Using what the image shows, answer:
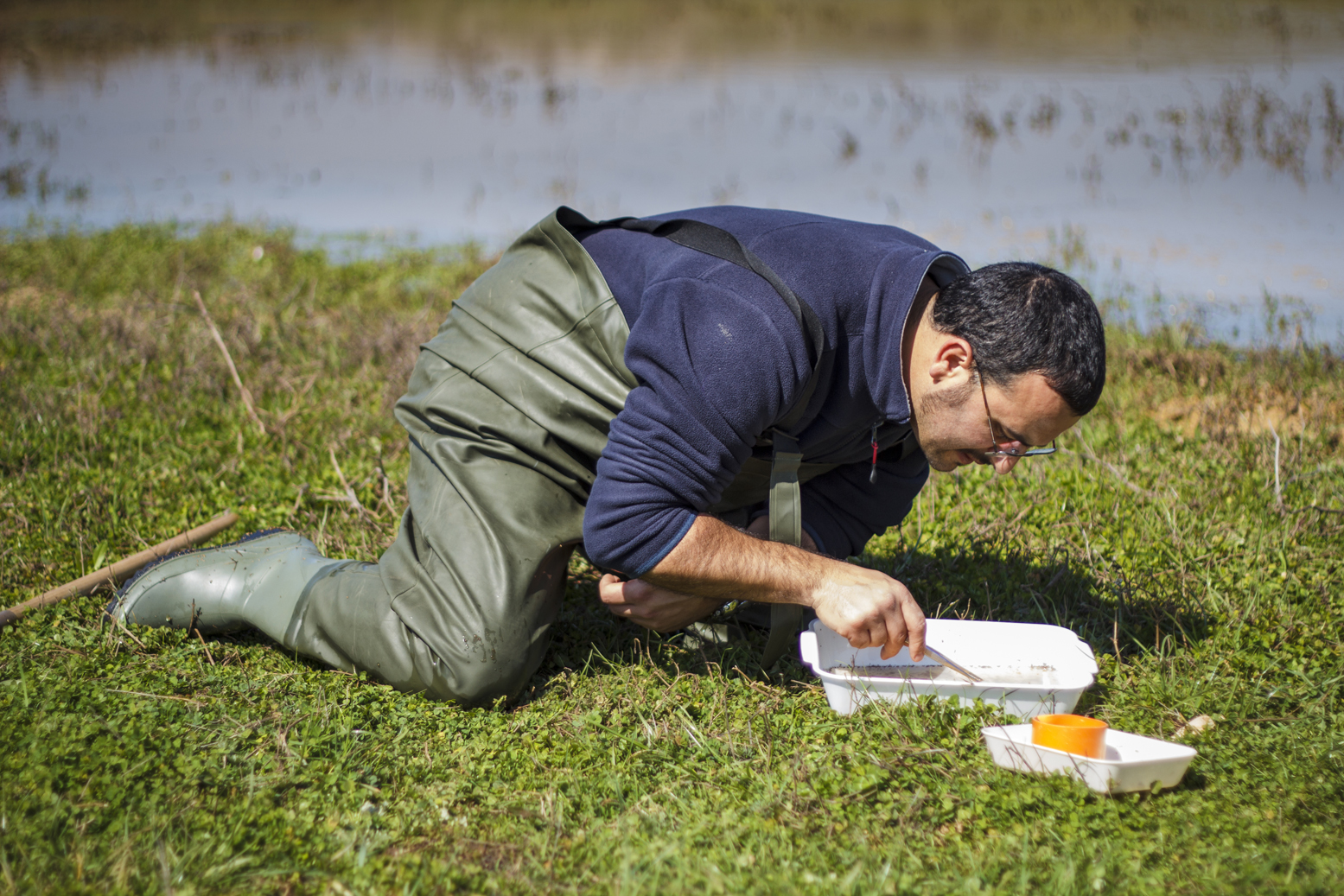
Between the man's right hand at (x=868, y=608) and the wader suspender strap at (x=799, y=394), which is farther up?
the wader suspender strap at (x=799, y=394)

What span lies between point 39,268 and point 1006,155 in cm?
892

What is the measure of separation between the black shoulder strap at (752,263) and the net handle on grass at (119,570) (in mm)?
2040

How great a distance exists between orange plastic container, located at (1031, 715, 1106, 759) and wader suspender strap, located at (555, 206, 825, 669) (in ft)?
2.47

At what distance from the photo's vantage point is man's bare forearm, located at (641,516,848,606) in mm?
2701

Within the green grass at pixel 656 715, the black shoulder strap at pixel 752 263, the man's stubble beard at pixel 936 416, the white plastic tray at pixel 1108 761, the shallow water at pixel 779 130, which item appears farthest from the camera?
the shallow water at pixel 779 130

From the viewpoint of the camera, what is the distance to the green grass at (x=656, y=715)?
7.70ft

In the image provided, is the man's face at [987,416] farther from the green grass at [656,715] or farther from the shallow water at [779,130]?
the shallow water at [779,130]

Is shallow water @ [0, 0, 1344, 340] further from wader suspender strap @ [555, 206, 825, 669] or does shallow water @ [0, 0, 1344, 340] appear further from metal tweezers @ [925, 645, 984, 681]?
wader suspender strap @ [555, 206, 825, 669]

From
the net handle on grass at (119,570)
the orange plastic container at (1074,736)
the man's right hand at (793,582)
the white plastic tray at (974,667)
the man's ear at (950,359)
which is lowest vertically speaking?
the net handle on grass at (119,570)

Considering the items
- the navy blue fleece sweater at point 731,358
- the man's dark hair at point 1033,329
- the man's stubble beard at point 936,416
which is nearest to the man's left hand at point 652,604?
the navy blue fleece sweater at point 731,358

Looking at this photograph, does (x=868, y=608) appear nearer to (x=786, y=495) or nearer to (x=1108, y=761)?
(x=786, y=495)

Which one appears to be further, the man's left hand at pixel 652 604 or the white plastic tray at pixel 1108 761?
the man's left hand at pixel 652 604

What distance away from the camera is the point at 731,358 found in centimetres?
257

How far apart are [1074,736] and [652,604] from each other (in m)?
1.20
